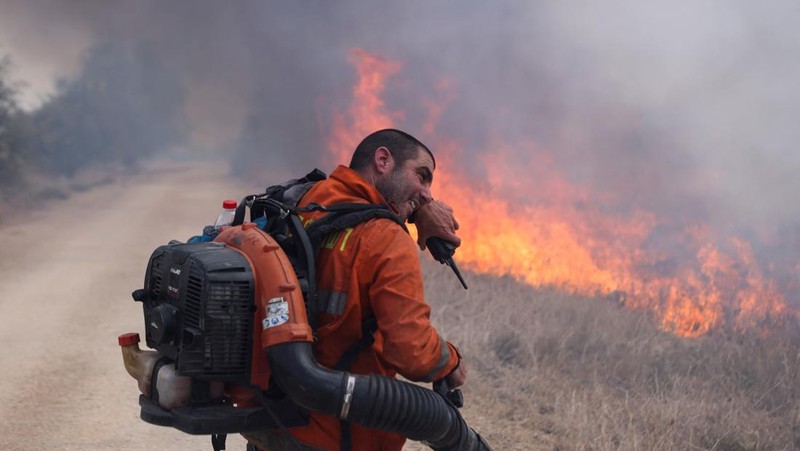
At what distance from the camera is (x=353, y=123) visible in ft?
46.7

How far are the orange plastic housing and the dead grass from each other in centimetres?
310

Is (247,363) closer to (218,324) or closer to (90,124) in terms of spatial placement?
(218,324)

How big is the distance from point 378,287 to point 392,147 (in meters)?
0.65

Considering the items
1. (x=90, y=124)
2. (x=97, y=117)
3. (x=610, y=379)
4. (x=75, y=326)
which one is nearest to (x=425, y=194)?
(x=610, y=379)

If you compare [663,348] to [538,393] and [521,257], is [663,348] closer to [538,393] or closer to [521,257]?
[538,393]

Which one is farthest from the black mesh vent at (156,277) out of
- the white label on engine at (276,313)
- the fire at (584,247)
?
the fire at (584,247)

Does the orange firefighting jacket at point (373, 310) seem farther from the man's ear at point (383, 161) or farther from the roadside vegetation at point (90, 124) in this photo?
the roadside vegetation at point (90, 124)

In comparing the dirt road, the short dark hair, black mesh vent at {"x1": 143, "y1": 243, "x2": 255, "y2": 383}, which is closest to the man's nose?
the short dark hair

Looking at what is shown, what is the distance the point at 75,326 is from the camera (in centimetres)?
789

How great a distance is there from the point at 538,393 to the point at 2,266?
28.1ft

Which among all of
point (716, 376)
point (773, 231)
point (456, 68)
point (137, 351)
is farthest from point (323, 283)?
point (456, 68)

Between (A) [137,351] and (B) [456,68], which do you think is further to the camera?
(B) [456,68]

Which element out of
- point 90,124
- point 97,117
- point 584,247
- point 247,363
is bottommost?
point 247,363

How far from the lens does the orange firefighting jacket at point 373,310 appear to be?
7.98 ft
